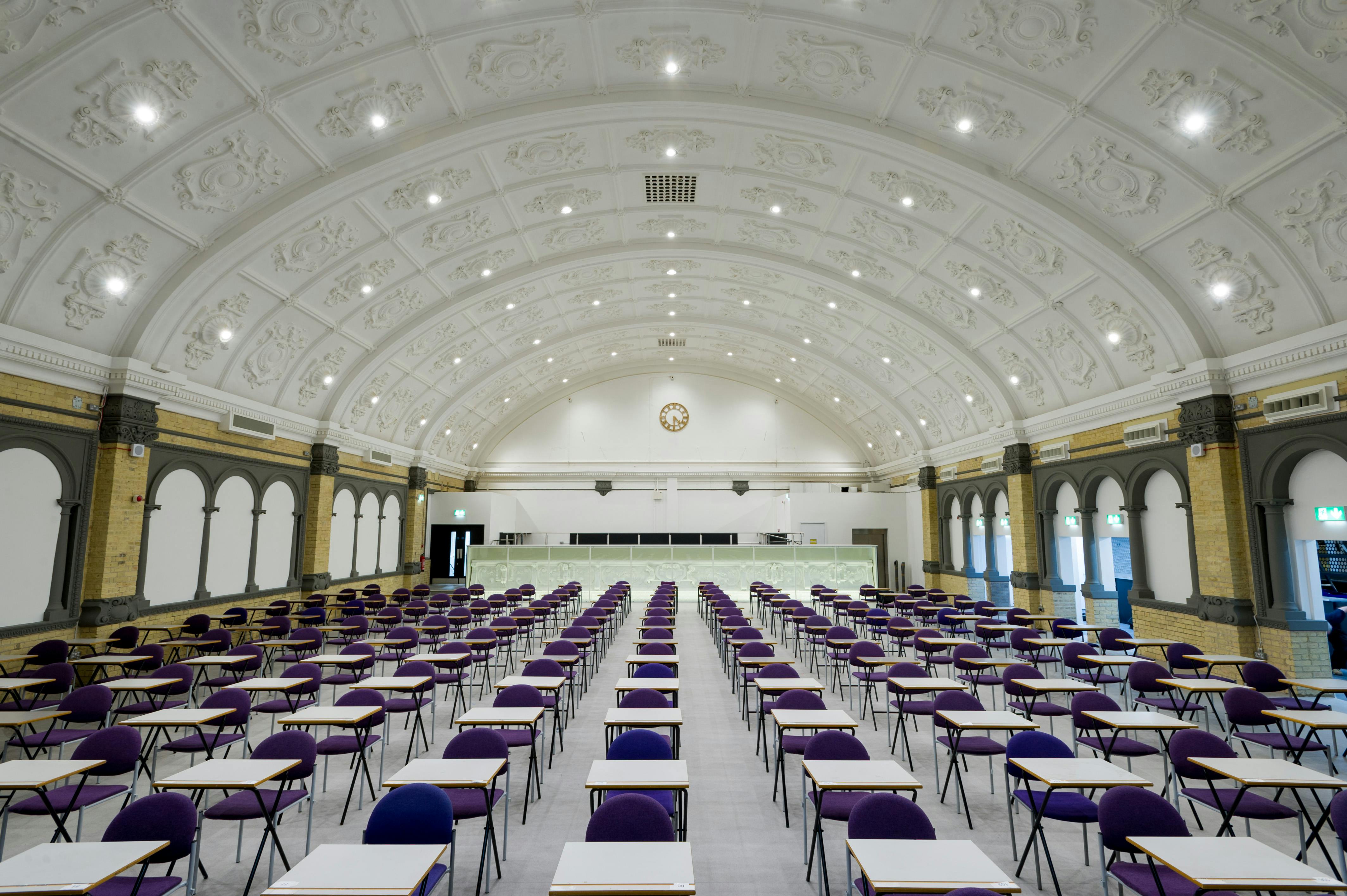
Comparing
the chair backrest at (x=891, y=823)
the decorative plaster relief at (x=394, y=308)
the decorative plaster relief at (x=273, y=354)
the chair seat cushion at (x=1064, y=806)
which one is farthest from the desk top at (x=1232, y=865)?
the decorative plaster relief at (x=273, y=354)

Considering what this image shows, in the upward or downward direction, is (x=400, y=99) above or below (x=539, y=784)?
above

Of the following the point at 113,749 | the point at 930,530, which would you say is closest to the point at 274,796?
the point at 113,749

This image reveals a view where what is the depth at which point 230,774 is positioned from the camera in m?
4.62

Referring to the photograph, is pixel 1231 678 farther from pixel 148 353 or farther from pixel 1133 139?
pixel 148 353

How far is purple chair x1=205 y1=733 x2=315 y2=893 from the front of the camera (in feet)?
15.1

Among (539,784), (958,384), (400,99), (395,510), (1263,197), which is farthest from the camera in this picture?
(395,510)

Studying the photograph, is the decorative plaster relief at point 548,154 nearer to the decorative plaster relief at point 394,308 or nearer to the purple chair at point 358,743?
the decorative plaster relief at point 394,308

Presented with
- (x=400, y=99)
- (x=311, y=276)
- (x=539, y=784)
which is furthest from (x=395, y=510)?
(x=539, y=784)

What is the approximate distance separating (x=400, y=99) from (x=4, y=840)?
33.6 feet

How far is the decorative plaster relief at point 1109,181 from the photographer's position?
1014 cm

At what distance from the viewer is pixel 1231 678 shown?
1109 centimetres

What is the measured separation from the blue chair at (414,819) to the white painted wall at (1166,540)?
1451 cm

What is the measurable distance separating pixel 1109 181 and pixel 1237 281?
107 inches

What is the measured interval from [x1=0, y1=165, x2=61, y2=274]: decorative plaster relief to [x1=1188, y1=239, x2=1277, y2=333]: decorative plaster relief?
1773 centimetres
